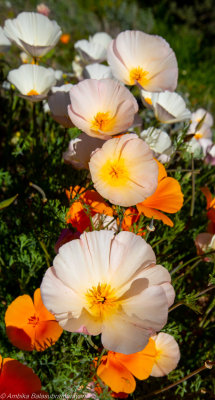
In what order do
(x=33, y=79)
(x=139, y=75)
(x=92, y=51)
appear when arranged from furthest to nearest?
(x=92, y=51) → (x=33, y=79) → (x=139, y=75)

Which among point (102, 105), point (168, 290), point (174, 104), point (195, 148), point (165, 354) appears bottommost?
point (165, 354)

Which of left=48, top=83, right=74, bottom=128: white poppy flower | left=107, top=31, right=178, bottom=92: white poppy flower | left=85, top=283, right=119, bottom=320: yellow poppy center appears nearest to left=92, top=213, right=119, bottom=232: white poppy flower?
left=85, top=283, right=119, bottom=320: yellow poppy center

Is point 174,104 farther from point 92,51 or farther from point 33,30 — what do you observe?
point 33,30

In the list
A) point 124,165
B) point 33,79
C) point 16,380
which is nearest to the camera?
point 16,380

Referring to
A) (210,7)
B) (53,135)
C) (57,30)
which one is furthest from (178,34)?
(57,30)

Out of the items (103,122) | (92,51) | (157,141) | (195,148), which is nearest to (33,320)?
(103,122)

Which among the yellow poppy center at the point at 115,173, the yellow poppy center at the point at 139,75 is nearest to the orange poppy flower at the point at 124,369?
the yellow poppy center at the point at 115,173
